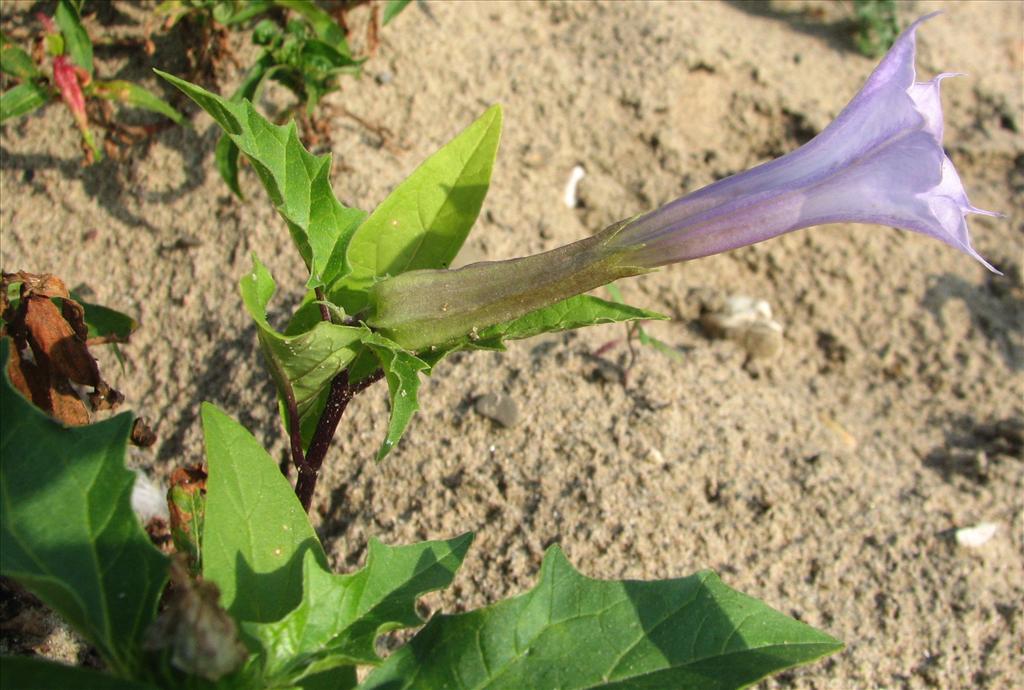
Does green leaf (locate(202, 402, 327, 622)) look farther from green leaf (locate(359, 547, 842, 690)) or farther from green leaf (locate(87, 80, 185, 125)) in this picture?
green leaf (locate(87, 80, 185, 125))

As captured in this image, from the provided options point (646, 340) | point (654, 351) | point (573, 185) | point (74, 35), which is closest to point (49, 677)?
point (646, 340)

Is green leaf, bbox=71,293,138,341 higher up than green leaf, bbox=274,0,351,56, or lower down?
lower down

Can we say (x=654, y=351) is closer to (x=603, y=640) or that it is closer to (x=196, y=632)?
(x=603, y=640)

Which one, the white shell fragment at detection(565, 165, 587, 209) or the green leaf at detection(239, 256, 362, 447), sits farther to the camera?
the white shell fragment at detection(565, 165, 587, 209)

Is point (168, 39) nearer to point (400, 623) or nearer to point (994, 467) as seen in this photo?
point (400, 623)

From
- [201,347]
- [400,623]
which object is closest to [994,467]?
[400,623]

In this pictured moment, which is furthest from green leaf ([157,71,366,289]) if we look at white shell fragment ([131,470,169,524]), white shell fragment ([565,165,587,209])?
white shell fragment ([565,165,587,209])
